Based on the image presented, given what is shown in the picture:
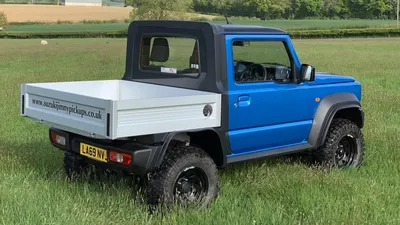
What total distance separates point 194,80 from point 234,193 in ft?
4.12

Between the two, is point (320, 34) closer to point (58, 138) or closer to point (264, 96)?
point (264, 96)

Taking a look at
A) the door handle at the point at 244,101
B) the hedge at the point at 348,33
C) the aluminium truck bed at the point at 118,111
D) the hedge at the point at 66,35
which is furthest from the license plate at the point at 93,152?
the hedge at the point at 66,35

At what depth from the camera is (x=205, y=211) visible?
15.6 feet

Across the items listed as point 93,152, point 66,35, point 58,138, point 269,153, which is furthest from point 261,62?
point 66,35

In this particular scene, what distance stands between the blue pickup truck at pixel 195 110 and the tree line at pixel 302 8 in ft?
329

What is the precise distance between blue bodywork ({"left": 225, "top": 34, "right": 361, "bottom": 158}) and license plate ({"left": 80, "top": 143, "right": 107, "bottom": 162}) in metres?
1.27

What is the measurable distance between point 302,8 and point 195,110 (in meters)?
117

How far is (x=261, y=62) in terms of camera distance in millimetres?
5785

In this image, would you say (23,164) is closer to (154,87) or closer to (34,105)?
(34,105)

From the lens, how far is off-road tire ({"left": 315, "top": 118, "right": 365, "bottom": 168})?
21.0ft

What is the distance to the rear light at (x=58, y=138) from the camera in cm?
534

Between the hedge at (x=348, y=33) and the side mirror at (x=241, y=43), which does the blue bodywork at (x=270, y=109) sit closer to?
the side mirror at (x=241, y=43)

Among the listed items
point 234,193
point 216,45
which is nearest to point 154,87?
point 216,45

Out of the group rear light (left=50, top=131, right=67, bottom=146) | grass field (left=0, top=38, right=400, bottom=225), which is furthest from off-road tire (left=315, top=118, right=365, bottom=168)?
rear light (left=50, top=131, right=67, bottom=146)
